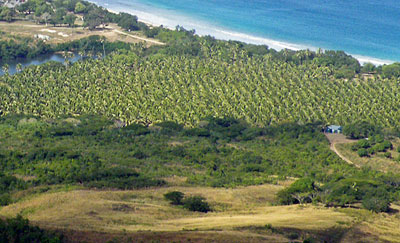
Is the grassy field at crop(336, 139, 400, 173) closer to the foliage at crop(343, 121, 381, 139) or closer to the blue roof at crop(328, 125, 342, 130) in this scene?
the foliage at crop(343, 121, 381, 139)

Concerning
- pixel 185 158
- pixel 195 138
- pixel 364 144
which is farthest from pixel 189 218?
pixel 364 144

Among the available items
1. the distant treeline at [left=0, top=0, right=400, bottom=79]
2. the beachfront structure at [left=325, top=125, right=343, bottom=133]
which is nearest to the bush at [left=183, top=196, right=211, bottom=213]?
the beachfront structure at [left=325, top=125, right=343, bottom=133]

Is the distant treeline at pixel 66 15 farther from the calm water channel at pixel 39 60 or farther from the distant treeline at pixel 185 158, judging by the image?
the distant treeline at pixel 185 158

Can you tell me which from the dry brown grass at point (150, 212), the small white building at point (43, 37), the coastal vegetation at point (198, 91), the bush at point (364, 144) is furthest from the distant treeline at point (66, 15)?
the dry brown grass at point (150, 212)

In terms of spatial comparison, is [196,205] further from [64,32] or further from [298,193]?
[64,32]

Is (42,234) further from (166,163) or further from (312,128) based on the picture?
(312,128)

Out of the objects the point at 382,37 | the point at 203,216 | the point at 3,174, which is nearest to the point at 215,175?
the point at 203,216
